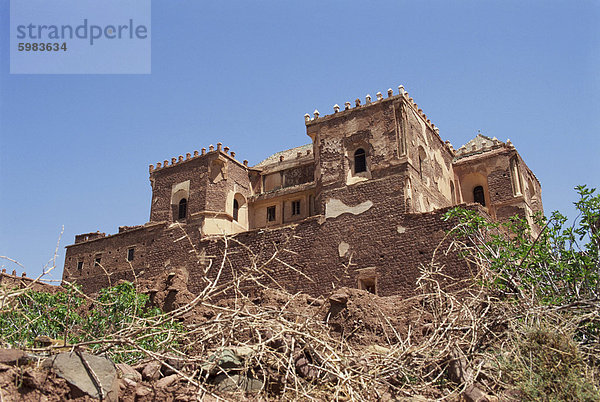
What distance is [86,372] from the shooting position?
210 inches

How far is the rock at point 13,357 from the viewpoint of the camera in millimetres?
4992

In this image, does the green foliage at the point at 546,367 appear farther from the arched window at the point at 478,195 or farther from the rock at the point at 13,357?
the arched window at the point at 478,195

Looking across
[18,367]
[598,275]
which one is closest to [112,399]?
[18,367]

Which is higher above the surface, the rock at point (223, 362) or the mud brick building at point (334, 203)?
the mud brick building at point (334, 203)

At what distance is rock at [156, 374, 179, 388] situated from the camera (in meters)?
5.93

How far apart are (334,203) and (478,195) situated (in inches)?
324

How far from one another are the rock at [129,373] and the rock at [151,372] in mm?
73

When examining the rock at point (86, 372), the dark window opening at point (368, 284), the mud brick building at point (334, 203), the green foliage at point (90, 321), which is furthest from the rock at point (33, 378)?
the dark window opening at point (368, 284)

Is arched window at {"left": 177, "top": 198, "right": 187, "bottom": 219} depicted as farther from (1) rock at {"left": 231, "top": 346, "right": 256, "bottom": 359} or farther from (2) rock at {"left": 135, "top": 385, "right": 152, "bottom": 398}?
(2) rock at {"left": 135, "top": 385, "right": 152, "bottom": 398}

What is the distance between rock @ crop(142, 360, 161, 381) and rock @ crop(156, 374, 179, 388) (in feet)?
0.38

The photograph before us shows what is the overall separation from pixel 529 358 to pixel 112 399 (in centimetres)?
458

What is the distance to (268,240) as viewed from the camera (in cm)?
1952

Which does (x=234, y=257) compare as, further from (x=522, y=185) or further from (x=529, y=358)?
(x=529, y=358)

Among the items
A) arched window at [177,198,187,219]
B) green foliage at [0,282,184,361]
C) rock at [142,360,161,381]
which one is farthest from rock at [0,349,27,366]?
arched window at [177,198,187,219]
